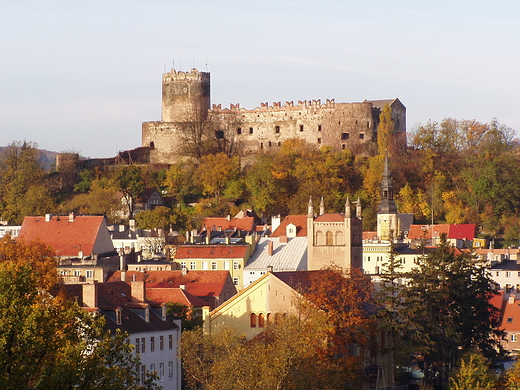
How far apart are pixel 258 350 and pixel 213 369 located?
165cm

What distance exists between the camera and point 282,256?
8281cm

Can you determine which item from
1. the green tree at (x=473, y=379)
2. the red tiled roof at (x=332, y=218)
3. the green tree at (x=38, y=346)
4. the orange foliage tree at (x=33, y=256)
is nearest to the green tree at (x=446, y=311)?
the green tree at (x=473, y=379)

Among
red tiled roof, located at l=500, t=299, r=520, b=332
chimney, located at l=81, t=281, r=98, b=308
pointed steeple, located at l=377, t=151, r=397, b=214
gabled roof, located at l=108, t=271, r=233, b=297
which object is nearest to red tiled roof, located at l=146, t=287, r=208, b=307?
gabled roof, located at l=108, t=271, r=233, b=297

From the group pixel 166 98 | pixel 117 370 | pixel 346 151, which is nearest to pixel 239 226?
pixel 346 151

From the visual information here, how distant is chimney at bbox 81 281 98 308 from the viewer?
47438mm

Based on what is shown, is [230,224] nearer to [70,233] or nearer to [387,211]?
[387,211]

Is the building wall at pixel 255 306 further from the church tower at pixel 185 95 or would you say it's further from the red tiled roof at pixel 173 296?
the church tower at pixel 185 95

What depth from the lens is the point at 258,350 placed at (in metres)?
46.1

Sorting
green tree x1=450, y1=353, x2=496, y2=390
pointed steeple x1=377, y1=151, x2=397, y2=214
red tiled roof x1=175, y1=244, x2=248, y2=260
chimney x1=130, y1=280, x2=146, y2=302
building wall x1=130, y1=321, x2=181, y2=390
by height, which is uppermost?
pointed steeple x1=377, y1=151, x2=397, y2=214

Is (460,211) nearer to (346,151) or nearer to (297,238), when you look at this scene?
(346,151)

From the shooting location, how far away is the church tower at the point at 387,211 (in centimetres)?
10350

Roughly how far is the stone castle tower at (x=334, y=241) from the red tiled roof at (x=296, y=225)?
15478 millimetres

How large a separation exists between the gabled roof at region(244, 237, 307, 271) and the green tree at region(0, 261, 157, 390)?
47289 millimetres

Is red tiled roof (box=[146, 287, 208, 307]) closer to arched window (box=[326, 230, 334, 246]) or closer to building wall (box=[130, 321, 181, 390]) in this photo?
building wall (box=[130, 321, 181, 390])
